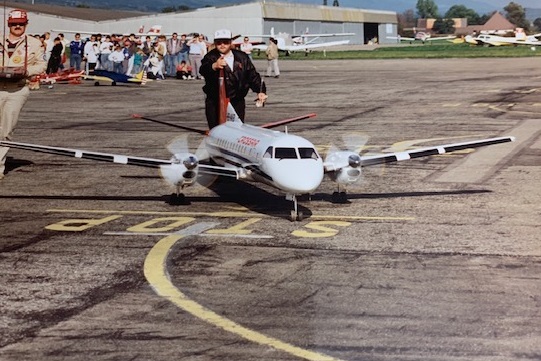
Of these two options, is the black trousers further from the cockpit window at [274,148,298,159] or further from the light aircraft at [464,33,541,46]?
the light aircraft at [464,33,541,46]

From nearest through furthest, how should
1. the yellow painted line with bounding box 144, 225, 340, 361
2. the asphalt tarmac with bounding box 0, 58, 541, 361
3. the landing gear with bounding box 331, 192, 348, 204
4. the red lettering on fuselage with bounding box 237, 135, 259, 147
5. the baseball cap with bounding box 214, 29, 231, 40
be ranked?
the yellow painted line with bounding box 144, 225, 340, 361 < the asphalt tarmac with bounding box 0, 58, 541, 361 < the red lettering on fuselage with bounding box 237, 135, 259, 147 < the landing gear with bounding box 331, 192, 348, 204 < the baseball cap with bounding box 214, 29, 231, 40

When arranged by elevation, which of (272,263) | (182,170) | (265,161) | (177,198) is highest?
(265,161)

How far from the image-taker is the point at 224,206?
19.3 meters

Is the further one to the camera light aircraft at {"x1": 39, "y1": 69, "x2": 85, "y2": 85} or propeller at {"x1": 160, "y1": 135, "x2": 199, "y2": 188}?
light aircraft at {"x1": 39, "y1": 69, "x2": 85, "y2": 85}

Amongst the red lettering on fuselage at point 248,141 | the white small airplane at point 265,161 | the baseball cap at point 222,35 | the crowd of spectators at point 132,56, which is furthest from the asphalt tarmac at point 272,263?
the crowd of spectators at point 132,56

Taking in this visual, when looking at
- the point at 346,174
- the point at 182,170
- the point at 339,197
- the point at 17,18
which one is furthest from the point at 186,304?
the point at 17,18

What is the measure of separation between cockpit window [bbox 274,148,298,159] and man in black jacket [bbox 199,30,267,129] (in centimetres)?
329

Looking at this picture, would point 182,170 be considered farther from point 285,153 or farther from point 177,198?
point 285,153

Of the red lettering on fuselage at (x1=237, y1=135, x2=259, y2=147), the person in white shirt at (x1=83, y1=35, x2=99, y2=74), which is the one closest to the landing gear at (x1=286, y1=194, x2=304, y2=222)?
the red lettering on fuselage at (x1=237, y1=135, x2=259, y2=147)

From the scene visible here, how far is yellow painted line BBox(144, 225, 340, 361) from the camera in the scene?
33.3ft

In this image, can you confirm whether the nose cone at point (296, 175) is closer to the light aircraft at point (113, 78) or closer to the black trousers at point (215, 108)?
the black trousers at point (215, 108)

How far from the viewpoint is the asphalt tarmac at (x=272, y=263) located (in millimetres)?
10508

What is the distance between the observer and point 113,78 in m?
60.5

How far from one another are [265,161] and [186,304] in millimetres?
5734
